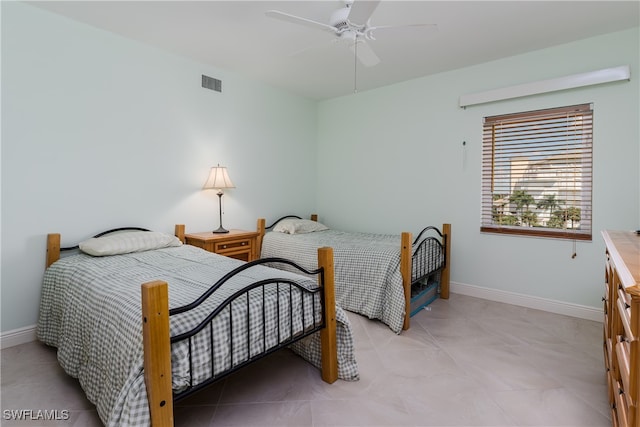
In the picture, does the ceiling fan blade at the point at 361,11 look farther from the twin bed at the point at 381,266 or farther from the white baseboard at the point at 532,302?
the white baseboard at the point at 532,302

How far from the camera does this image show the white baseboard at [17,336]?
241cm

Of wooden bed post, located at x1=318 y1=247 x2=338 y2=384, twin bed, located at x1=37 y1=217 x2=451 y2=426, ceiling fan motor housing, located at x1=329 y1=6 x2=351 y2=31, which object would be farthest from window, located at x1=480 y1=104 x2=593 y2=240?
wooden bed post, located at x1=318 y1=247 x2=338 y2=384

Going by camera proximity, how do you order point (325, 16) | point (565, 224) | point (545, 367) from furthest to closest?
point (565, 224), point (325, 16), point (545, 367)

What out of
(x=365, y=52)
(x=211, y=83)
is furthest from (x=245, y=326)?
(x=211, y=83)

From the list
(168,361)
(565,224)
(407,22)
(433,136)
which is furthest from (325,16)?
(565,224)

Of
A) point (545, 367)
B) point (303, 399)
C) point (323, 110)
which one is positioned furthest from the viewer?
point (323, 110)

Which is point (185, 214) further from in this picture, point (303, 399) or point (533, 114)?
point (533, 114)

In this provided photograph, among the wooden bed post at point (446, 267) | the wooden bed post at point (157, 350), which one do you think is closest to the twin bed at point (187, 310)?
A: the wooden bed post at point (157, 350)

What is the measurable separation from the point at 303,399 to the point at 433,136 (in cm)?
302

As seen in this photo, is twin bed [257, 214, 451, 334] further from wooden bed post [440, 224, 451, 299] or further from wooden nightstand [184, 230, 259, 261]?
wooden nightstand [184, 230, 259, 261]

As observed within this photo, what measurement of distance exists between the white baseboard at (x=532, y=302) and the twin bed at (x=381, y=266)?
269 mm

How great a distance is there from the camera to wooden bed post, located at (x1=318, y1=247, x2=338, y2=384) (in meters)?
1.91

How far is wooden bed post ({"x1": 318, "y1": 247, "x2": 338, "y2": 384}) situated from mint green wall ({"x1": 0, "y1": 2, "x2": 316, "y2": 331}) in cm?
204

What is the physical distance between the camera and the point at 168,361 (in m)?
1.24
